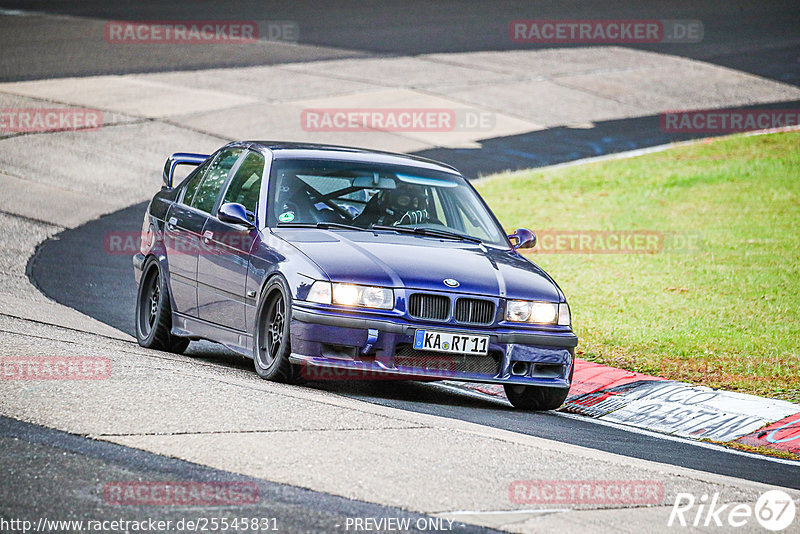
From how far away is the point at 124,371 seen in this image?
8102 millimetres

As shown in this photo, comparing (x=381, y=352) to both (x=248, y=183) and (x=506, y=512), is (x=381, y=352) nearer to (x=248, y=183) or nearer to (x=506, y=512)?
(x=248, y=183)

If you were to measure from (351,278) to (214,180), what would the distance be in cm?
243

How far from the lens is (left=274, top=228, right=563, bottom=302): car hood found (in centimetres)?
841

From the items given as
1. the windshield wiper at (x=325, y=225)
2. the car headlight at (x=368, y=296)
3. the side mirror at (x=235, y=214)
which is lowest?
the car headlight at (x=368, y=296)

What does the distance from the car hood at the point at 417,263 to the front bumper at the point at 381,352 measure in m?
0.25

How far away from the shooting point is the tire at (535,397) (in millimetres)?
9086

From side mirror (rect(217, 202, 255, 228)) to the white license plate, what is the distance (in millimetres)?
1647

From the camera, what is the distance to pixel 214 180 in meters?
10.4

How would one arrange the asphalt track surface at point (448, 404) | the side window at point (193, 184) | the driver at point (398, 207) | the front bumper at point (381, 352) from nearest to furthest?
the asphalt track surface at point (448, 404), the front bumper at point (381, 352), the driver at point (398, 207), the side window at point (193, 184)

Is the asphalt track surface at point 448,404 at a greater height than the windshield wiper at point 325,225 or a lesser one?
lesser

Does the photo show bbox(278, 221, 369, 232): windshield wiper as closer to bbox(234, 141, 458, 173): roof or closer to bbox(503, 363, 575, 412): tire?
bbox(234, 141, 458, 173): roof

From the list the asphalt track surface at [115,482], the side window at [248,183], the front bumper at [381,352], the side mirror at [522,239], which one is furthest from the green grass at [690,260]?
the asphalt track surface at [115,482]

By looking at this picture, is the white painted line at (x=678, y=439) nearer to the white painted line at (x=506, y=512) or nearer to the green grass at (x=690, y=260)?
the green grass at (x=690, y=260)

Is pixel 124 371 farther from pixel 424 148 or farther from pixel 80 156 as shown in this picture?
pixel 424 148
